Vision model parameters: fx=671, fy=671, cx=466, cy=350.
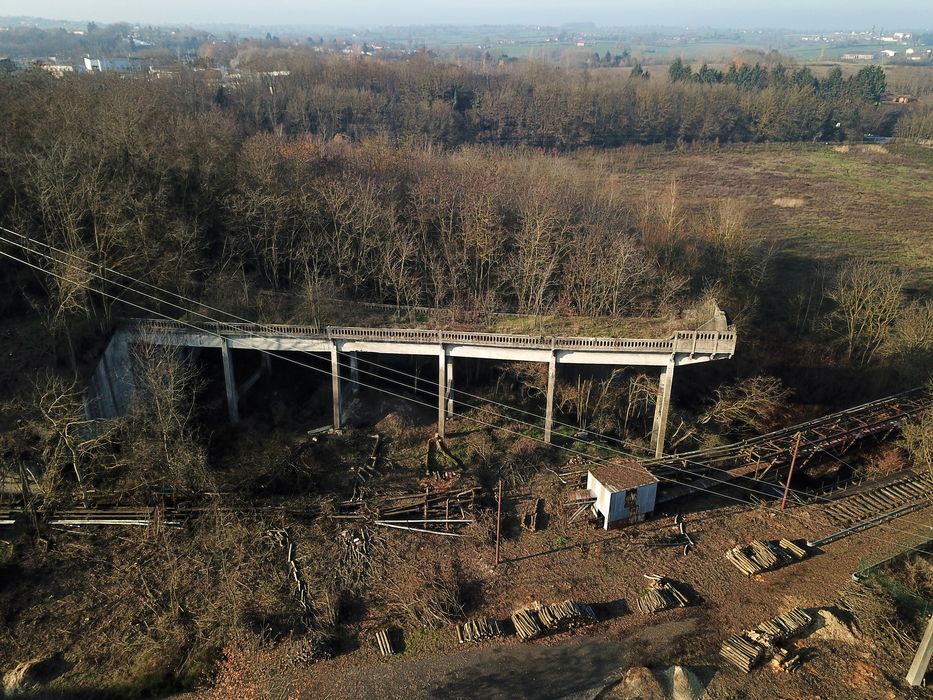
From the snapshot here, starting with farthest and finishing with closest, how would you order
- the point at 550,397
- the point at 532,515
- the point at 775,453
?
1. the point at 550,397
2. the point at 775,453
3. the point at 532,515

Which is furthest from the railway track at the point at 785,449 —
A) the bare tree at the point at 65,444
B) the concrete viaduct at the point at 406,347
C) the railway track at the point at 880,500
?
the bare tree at the point at 65,444

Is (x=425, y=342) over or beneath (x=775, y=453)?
over

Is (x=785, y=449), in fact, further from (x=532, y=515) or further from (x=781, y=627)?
(x=532, y=515)

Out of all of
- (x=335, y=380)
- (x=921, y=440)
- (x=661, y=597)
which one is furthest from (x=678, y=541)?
(x=335, y=380)

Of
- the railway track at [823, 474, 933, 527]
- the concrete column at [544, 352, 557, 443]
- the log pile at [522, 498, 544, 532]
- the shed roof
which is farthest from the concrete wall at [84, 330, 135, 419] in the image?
the railway track at [823, 474, 933, 527]

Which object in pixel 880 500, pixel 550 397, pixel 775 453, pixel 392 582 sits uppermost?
pixel 550 397

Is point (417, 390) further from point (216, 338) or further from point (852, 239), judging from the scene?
point (852, 239)
